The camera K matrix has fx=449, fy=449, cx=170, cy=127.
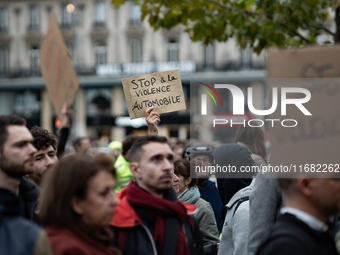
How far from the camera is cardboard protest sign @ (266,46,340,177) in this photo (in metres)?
2.31

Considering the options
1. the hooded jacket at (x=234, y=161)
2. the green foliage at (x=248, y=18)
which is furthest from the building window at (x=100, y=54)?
the hooded jacket at (x=234, y=161)

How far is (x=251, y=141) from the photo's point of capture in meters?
3.98

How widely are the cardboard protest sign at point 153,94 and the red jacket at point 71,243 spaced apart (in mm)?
1973

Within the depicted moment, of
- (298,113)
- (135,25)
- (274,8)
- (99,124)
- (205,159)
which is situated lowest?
(99,124)

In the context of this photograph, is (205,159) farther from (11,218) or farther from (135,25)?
(135,25)

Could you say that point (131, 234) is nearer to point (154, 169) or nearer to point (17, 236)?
point (154, 169)

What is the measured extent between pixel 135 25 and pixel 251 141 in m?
29.3

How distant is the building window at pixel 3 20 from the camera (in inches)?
1345

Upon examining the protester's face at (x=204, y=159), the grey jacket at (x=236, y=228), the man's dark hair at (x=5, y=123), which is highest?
the man's dark hair at (x=5, y=123)

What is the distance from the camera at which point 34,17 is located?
1334 inches

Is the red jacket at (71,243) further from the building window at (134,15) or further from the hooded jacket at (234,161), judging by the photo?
the building window at (134,15)

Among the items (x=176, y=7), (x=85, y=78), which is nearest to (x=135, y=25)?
(x=85, y=78)

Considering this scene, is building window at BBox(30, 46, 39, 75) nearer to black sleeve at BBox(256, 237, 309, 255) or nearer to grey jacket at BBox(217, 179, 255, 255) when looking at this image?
grey jacket at BBox(217, 179, 255, 255)

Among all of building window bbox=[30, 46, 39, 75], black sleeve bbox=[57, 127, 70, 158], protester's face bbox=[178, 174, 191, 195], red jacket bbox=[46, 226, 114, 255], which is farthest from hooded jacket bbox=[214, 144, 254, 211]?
building window bbox=[30, 46, 39, 75]
